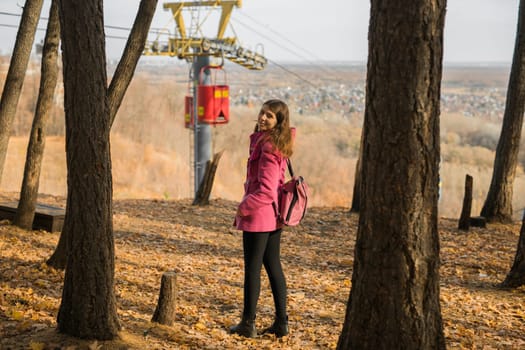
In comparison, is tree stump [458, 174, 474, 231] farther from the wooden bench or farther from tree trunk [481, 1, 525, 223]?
the wooden bench

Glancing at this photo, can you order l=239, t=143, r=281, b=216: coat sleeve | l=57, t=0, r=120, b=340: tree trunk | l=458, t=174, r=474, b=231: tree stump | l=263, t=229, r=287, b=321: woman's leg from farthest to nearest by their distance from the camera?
1. l=458, t=174, r=474, b=231: tree stump
2. l=263, t=229, r=287, b=321: woman's leg
3. l=239, t=143, r=281, b=216: coat sleeve
4. l=57, t=0, r=120, b=340: tree trunk

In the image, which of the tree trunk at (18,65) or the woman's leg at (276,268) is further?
the tree trunk at (18,65)

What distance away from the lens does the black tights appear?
15.4 ft

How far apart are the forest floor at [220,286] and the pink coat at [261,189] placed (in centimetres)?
89

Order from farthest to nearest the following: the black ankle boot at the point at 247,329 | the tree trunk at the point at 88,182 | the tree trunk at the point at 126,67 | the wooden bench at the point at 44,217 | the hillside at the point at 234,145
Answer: the hillside at the point at 234,145 → the wooden bench at the point at 44,217 → the tree trunk at the point at 126,67 → the black ankle boot at the point at 247,329 → the tree trunk at the point at 88,182

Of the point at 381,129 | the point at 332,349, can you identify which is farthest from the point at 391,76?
the point at 332,349

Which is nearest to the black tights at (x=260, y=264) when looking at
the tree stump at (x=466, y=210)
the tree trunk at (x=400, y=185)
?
the tree trunk at (x=400, y=185)

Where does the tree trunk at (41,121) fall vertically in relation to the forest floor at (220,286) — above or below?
above

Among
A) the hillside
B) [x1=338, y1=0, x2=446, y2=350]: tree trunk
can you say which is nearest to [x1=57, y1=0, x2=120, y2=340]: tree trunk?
[x1=338, y1=0, x2=446, y2=350]: tree trunk

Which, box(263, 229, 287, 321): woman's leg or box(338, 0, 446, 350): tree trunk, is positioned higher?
box(338, 0, 446, 350): tree trunk

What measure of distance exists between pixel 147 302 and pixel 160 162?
1311 inches

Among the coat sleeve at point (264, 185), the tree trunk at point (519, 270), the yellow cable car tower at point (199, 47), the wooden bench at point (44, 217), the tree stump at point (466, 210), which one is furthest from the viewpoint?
the yellow cable car tower at point (199, 47)

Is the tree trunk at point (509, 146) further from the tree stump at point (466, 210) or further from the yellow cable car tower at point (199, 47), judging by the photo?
the yellow cable car tower at point (199, 47)

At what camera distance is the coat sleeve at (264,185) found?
456 centimetres
